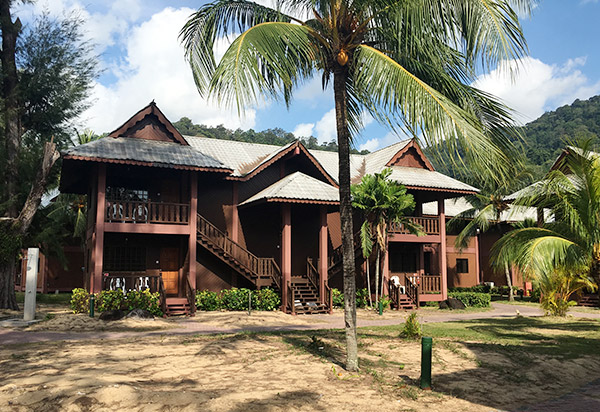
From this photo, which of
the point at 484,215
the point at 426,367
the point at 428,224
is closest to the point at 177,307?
the point at 428,224

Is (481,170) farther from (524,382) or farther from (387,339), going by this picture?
(387,339)

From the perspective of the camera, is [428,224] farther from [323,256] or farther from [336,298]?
[323,256]

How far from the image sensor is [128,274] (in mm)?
21766

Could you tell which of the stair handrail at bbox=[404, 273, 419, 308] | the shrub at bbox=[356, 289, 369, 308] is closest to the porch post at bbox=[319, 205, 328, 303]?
the shrub at bbox=[356, 289, 369, 308]

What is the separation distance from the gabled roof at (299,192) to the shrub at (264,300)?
12.9ft

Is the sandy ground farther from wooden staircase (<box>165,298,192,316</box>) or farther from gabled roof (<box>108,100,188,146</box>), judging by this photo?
gabled roof (<box>108,100,188,146</box>)

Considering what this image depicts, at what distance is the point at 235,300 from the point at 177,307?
2603 millimetres

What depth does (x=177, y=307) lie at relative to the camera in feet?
66.5

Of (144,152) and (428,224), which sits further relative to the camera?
(428,224)

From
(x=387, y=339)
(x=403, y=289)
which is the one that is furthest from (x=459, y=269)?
(x=387, y=339)

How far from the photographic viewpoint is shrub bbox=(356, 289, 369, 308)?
80.0ft

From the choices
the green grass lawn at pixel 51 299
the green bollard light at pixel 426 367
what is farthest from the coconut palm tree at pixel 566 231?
the green grass lawn at pixel 51 299

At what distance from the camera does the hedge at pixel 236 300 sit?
21.6 metres

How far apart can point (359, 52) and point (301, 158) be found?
1596 cm
